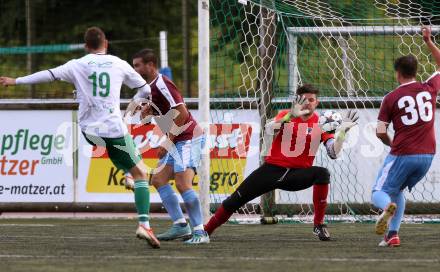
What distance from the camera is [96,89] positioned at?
1019cm

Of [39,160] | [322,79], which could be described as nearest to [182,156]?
[322,79]

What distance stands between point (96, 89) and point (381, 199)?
2.75 meters

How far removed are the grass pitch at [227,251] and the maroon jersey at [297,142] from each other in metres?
0.80

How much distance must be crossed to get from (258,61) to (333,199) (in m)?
2.08

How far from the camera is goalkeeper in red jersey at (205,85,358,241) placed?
36.9ft

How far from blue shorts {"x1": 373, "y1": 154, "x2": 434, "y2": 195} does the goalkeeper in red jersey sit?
42.5 inches

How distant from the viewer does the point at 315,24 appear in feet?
49.4

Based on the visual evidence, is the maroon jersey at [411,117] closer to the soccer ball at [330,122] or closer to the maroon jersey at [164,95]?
the soccer ball at [330,122]

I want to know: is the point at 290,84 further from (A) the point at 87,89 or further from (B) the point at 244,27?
(A) the point at 87,89

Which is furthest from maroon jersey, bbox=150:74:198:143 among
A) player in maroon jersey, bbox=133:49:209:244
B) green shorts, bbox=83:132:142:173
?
green shorts, bbox=83:132:142:173

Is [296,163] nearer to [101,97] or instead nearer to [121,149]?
[121,149]

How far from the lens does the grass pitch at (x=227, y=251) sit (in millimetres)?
8414

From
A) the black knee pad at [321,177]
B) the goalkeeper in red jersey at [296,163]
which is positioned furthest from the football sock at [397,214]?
the black knee pad at [321,177]

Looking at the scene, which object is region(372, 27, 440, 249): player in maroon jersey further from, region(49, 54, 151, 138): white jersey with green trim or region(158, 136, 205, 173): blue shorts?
region(49, 54, 151, 138): white jersey with green trim
